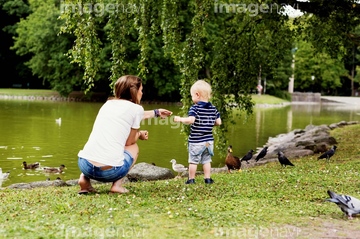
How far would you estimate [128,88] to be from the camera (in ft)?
24.3

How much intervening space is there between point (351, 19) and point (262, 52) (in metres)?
3.11

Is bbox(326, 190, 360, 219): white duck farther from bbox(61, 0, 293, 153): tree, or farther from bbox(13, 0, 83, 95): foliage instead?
bbox(13, 0, 83, 95): foliage

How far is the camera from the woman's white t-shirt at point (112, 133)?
711cm

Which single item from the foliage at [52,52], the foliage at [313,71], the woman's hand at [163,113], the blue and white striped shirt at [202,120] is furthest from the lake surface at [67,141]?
the foliage at [313,71]

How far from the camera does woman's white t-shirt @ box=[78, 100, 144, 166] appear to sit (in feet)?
23.3

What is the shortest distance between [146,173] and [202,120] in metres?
3.72

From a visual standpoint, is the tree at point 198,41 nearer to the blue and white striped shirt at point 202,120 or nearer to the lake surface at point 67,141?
the lake surface at point 67,141

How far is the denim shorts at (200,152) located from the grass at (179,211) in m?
0.39

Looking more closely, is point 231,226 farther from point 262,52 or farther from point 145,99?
point 145,99

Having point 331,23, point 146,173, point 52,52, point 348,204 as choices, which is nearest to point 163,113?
point 348,204

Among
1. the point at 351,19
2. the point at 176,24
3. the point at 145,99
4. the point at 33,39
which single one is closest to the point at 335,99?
the point at 145,99

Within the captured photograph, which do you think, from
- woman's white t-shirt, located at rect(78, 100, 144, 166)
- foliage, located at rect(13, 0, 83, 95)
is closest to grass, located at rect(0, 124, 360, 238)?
woman's white t-shirt, located at rect(78, 100, 144, 166)

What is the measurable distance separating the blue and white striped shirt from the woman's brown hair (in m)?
1.27

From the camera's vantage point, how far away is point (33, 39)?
5566 centimetres
